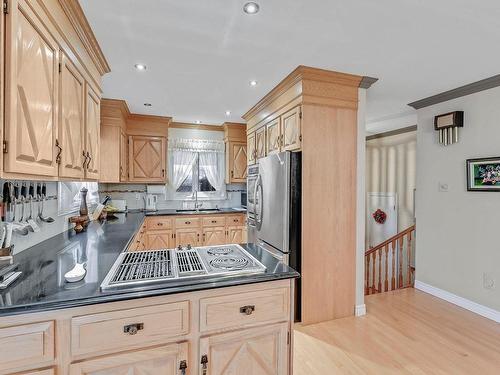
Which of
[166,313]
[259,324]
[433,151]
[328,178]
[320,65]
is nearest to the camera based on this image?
[166,313]

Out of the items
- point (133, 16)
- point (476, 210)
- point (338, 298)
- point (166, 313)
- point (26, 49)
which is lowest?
point (338, 298)

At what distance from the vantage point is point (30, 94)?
3.77ft

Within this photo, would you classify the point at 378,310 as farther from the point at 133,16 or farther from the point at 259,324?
the point at 133,16

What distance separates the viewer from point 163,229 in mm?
4121

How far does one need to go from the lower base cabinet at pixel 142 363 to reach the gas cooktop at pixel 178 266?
30cm

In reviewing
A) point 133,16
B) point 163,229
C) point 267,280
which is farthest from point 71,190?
point 267,280

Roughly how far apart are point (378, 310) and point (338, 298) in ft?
1.92

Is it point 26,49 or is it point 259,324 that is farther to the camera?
point 259,324

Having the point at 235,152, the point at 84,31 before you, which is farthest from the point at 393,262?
the point at 84,31

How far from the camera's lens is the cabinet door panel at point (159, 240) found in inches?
158

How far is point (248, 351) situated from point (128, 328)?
0.61m

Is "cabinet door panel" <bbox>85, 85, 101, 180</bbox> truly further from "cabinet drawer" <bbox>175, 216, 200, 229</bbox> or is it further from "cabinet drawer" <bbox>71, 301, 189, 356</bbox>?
"cabinet drawer" <bbox>175, 216, 200, 229</bbox>

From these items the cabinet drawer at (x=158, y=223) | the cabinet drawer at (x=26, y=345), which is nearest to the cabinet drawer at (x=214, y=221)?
the cabinet drawer at (x=158, y=223)

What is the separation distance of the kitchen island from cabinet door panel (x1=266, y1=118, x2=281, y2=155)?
176 cm
